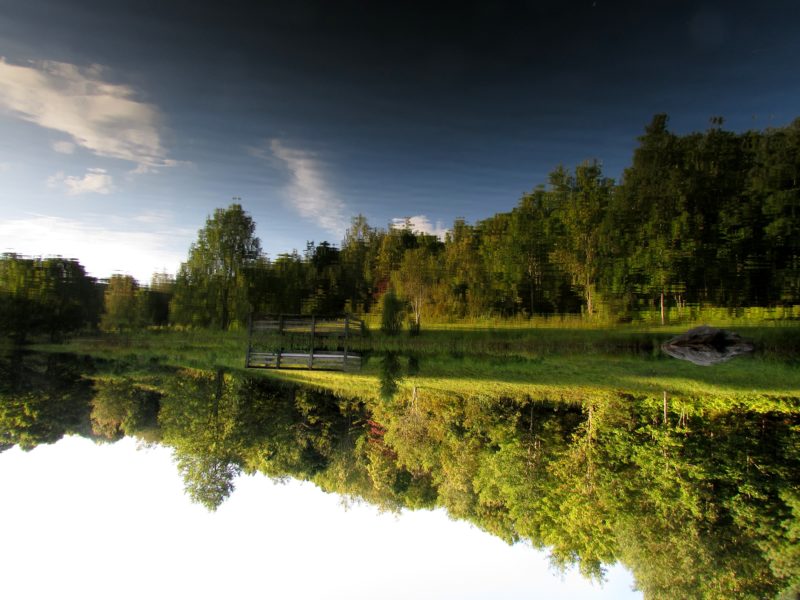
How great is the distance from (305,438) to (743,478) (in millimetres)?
21680

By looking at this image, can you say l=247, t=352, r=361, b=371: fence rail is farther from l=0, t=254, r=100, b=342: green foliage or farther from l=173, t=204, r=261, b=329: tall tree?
l=0, t=254, r=100, b=342: green foliage

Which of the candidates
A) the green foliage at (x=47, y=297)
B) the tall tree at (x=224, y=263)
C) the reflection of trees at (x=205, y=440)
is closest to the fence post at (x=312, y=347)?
the reflection of trees at (x=205, y=440)

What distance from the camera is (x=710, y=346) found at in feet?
57.9

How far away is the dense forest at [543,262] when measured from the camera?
2169 centimetres

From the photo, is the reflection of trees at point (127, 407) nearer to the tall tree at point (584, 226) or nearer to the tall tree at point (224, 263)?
the tall tree at point (224, 263)

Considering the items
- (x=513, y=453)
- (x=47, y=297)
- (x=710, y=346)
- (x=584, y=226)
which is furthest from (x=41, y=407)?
(x=710, y=346)

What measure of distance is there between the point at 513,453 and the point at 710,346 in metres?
10.4

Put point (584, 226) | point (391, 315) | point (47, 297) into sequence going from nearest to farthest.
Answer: point (391, 315)
point (584, 226)
point (47, 297)

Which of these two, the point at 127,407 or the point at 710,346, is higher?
the point at 710,346

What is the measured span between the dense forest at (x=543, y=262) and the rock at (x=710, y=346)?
5.25 metres

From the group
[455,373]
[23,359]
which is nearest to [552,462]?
[455,373]

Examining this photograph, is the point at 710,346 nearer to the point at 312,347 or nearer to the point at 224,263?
the point at 312,347

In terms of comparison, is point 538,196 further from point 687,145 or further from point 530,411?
point 530,411

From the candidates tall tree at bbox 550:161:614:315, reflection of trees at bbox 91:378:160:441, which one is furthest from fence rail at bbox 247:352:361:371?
tall tree at bbox 550:161:614:315
